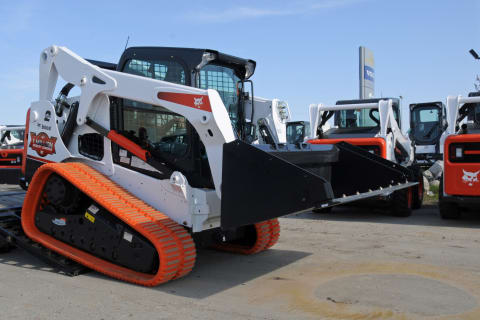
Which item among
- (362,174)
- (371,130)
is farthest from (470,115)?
(362,174)

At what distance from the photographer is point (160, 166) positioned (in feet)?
18.1

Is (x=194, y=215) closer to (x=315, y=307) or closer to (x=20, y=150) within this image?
(x=315, y=307)

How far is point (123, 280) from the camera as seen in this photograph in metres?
5.23

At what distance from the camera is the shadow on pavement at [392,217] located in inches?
365

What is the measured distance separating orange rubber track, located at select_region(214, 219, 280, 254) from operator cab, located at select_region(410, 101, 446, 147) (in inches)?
490

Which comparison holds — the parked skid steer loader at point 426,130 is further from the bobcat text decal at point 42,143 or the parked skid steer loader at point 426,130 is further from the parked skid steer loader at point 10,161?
the bobcat text decal at point 42,143

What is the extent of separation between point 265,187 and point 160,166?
142 centimetres

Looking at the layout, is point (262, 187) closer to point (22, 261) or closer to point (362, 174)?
point (362, 174)

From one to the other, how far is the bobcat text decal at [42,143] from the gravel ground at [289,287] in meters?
1.37

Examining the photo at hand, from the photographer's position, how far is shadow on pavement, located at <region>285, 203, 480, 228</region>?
30.4ft

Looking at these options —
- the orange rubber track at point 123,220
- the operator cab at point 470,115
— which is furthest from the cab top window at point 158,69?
the operator cab at point 470,115

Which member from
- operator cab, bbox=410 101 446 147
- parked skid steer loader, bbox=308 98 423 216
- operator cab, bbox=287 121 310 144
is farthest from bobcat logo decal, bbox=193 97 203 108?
operator cab, bbox=287 121 310 144

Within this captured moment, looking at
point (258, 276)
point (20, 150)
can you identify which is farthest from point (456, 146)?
point (20, 150)

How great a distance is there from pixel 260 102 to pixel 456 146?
13.5 feet
